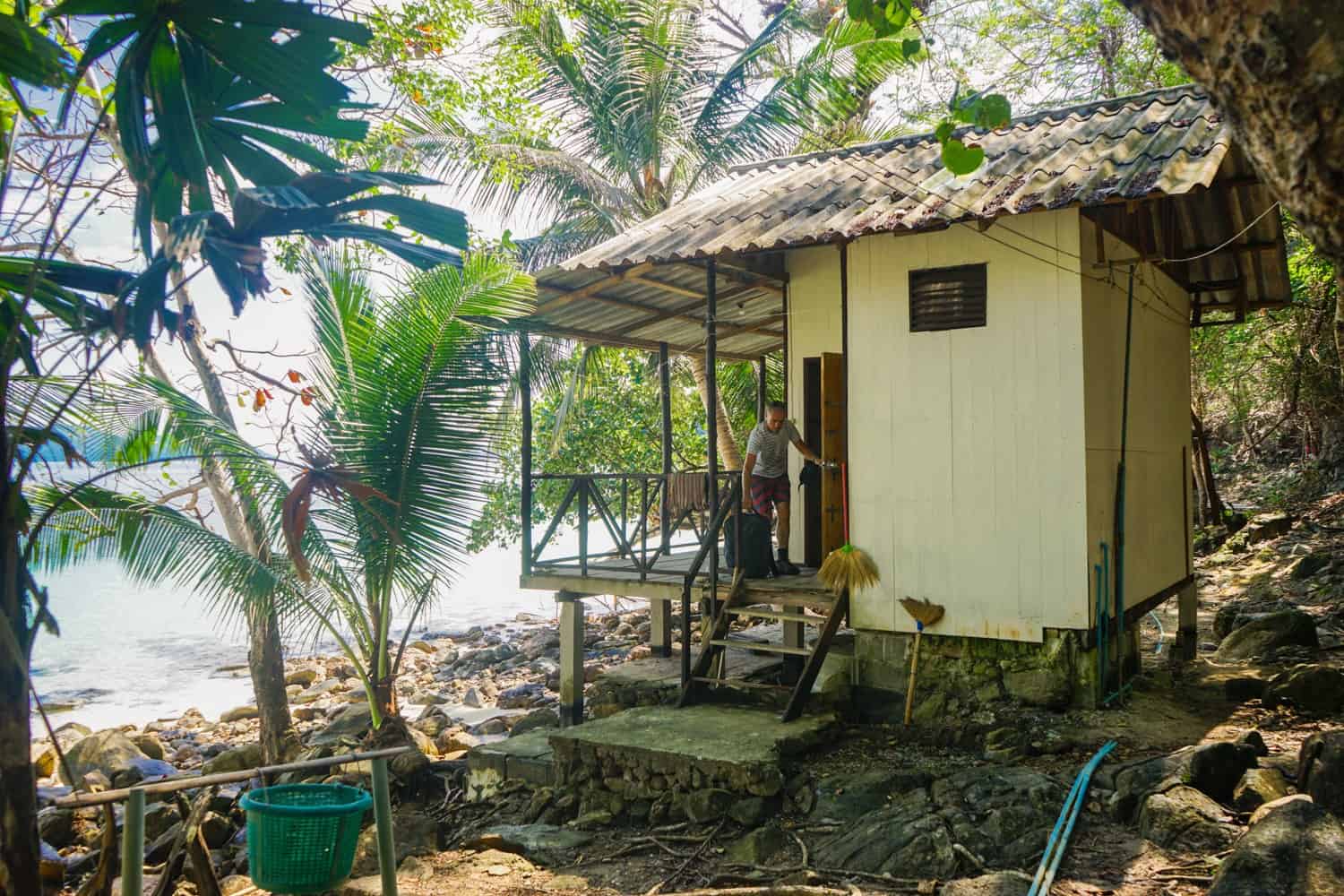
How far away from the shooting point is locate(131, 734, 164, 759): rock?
13.1 metres

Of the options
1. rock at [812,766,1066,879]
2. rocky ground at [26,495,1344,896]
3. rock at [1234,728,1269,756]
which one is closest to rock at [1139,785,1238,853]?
rocky ground at [26,495,1344,896]

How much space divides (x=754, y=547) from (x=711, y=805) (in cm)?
265

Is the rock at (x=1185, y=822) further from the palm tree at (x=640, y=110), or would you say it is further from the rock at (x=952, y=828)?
the palm tree at (x=640, y=110)

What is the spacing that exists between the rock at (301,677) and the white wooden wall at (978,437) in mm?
12700

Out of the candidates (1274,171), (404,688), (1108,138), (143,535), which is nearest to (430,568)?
(143,535)

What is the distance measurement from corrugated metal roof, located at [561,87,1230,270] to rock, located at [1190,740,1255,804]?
11.2 feet

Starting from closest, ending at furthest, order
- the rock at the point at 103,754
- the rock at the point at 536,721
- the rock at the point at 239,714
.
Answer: the rock at the point at 536,721 < the rock at the point at 103,754 < the rock at the point at 239,714

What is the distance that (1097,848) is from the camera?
5.62 m

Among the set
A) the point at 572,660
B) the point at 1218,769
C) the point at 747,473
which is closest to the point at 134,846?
the point at 1218,769

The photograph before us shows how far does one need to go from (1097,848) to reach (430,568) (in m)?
5.60

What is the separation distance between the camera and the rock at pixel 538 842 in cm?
703

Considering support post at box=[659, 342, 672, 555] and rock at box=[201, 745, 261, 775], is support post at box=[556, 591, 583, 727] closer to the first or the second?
support post at box=[659, 342, 672, 555]

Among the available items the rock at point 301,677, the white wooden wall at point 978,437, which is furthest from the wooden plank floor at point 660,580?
the rock at point 301,677

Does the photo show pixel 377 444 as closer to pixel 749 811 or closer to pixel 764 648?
pixel 764 648
